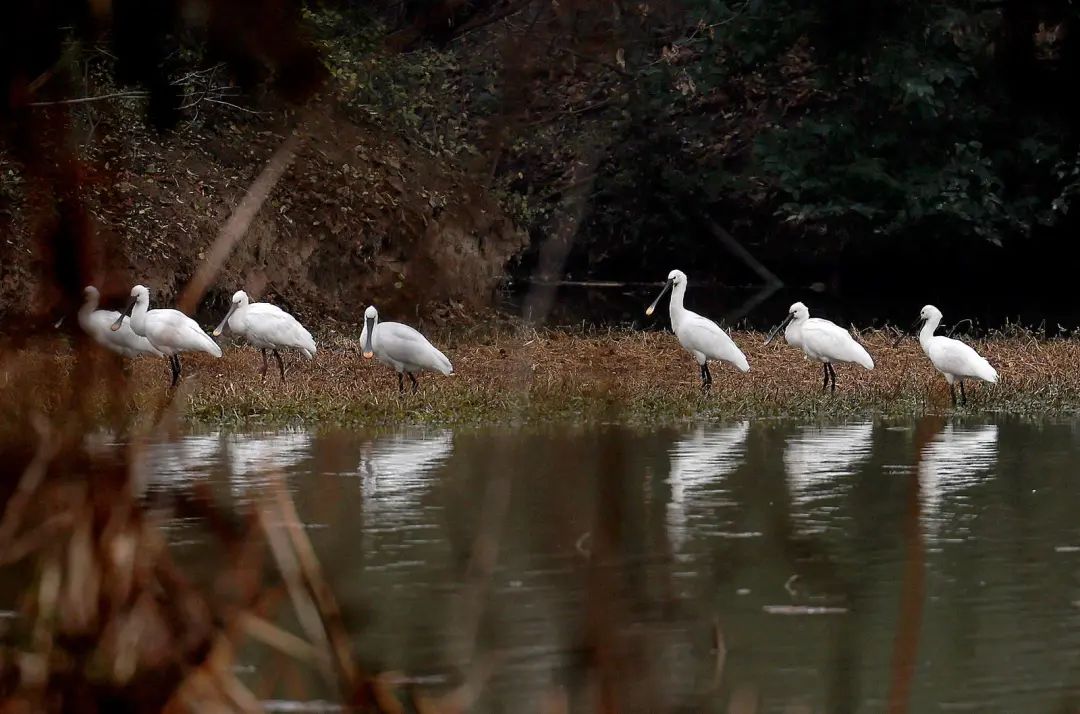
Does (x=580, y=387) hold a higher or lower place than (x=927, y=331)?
lower

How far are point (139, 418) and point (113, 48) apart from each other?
28.2 feet

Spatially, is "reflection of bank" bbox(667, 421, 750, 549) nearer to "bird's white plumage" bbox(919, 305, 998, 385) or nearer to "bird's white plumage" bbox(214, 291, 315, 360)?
"bird's white plumage" bbox(919, 305, 998, 385)

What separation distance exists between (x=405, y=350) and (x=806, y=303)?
1608cm

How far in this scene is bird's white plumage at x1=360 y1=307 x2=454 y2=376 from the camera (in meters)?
14.5

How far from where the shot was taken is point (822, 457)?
1084 cm

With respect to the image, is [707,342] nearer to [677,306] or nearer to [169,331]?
[677,306]

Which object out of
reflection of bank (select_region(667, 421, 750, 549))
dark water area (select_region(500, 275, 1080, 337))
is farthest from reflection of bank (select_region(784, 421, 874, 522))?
dark water area (select_region(500, 275, 1080, 337))

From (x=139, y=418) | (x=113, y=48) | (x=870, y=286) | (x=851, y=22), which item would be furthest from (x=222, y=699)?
(x=870, y=286)

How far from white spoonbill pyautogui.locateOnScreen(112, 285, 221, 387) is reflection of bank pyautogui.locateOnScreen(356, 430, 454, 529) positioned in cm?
350

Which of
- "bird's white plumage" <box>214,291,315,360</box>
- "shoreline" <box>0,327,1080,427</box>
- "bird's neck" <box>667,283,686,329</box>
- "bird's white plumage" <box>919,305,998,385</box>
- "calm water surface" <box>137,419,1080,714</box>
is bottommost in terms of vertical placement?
"calm water surface" <box>137,419,1080,714</box>

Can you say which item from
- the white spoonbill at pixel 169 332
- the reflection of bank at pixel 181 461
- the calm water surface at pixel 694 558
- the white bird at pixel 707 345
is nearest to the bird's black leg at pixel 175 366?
the white spoonbill at pixel 169 332

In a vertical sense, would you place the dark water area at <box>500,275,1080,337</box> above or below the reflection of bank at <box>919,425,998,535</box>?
above

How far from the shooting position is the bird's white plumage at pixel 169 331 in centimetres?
1494

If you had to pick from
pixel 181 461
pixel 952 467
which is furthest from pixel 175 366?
pixel 952 467
